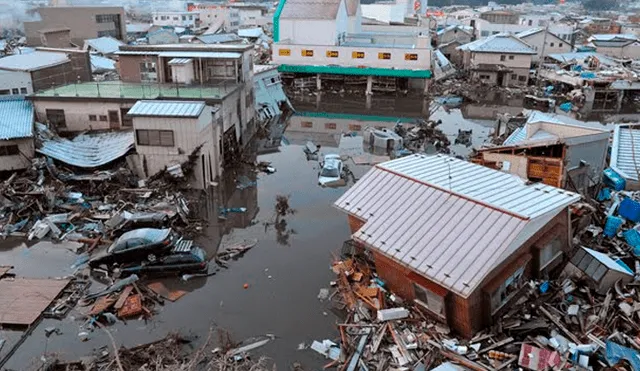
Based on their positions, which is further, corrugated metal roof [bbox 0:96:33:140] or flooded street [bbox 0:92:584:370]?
corrugated metal roof [bbox 0:96:33:140]

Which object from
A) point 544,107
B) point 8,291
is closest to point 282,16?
point 544,107

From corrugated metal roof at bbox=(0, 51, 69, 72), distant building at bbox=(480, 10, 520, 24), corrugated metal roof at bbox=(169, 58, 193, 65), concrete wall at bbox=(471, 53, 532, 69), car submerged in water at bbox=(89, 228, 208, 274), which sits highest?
distant building at bbox=(480, 10, 520, 24)

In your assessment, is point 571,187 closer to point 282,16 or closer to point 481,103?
point 481,103

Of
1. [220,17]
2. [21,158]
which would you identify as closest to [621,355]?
[21,158]

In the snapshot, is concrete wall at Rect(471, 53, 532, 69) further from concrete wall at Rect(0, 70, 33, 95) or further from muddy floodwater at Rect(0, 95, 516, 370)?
concrete wall at Rect(0, 70, 33, 95)

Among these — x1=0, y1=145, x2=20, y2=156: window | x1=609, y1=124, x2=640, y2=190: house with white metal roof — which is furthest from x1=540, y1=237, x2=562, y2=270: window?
x1=0, y1=145, x2=20, y2=156: window

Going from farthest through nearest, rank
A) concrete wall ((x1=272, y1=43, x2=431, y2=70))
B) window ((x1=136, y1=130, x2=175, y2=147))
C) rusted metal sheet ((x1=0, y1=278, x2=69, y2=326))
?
1. concrete wall ((x1=272, y1=43, x2=431, y2=70))
2. window ((x1=136, y1=130, x2=175, y2=147))
3. rusted metal sheet ((x1=0, y1=278, x2=69, y2=326))
